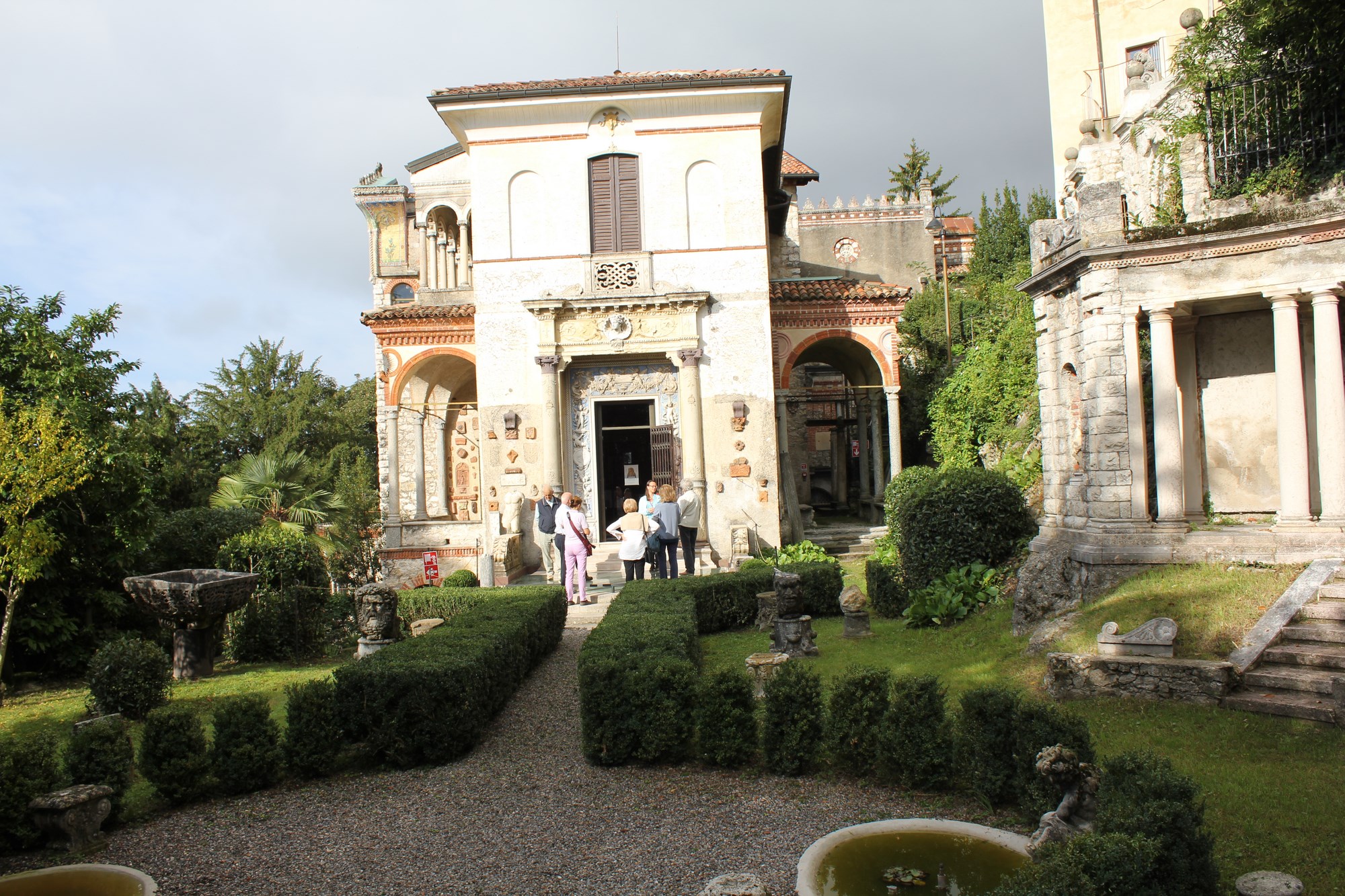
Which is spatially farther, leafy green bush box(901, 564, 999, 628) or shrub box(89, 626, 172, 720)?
leafy green bush box(901, 564, 999, 628)

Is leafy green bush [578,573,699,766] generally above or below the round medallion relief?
below

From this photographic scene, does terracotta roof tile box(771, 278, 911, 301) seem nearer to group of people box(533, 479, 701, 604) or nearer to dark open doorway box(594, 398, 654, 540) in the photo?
dark open doorway box(594, 398, 654, 540)

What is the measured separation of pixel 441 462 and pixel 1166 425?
18.5m

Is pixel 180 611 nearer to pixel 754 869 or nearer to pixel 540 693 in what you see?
pixel 540 693

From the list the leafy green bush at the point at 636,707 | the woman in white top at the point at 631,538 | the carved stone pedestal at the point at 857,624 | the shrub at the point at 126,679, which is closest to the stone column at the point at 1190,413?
the carved stone pedestal at the point at 857,624

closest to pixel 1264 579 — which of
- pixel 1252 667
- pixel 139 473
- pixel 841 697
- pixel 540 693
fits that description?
pixel 1252 667

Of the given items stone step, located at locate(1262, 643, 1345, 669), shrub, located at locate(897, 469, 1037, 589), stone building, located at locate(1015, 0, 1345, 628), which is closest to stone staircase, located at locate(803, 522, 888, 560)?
shrub, located at locate(897, 469, 1037, 589)

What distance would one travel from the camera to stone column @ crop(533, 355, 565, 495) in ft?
55.9

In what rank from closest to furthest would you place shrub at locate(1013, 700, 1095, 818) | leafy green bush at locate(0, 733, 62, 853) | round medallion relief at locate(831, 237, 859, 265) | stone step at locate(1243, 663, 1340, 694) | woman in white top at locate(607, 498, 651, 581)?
shrub at locate(1013, 700, 1095, 818) < leafy green bush at locate(0, 733, 62, 853) < stone step at locate(1243, 663, 1340, 694) < woman in white top at locate(607, 498, 651, 581) < round medallion relief at locate(831, 237, 859, 265)

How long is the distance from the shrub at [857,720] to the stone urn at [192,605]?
275 inches

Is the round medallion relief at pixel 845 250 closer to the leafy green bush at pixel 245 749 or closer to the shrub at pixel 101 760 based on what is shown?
the leafy green bush at pixel 245 749

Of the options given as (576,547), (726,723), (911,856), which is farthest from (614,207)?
(911,856)

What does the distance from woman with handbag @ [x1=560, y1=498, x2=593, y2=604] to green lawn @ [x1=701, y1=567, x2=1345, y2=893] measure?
3.03m

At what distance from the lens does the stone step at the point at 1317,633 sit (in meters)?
6.85
